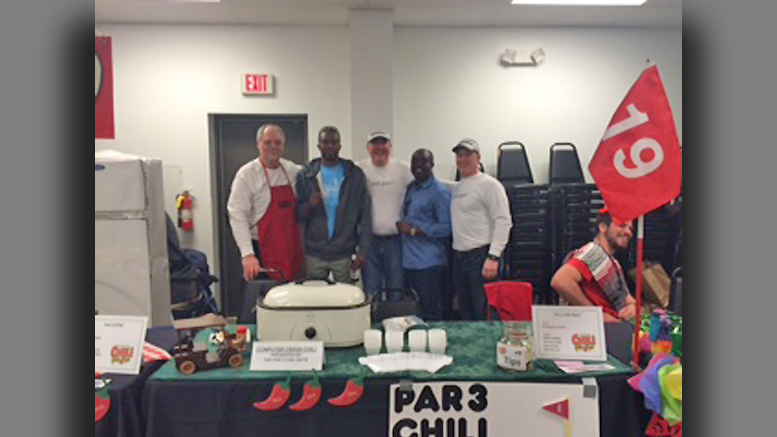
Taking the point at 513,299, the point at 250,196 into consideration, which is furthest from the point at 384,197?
the point at 513,299

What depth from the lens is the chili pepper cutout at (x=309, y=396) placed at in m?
1.37

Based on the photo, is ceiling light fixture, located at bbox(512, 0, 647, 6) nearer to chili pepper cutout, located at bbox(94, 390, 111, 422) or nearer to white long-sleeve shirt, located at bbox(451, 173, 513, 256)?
white long-sleeve shirt, located at bbox(451, 173, 513, 256)

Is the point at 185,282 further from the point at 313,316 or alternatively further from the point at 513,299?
the point at 513,299

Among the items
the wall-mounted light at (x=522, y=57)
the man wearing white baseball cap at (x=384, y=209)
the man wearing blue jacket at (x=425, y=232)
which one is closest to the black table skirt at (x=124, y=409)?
the man wearing white baseball cap at (x=384, y=209)

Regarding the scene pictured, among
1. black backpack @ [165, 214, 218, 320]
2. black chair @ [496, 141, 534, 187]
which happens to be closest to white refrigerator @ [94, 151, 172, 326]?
black backpack @ [165, 214, 218, 320]

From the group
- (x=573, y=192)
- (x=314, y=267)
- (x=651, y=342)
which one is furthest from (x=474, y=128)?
(x=651, y=342)

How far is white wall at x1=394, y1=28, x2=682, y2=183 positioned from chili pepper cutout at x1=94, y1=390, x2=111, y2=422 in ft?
11.6

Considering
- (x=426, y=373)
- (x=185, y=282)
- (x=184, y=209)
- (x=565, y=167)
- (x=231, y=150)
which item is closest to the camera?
(x=426, y=373)

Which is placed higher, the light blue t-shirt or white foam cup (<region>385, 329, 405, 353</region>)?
the light blue t-shirt

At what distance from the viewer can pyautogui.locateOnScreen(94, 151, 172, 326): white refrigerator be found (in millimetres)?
3115

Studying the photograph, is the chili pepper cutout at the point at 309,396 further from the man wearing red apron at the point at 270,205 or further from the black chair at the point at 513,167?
the black chair at the point at 513,167

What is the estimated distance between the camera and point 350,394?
138 cm

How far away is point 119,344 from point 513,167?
3602mm
